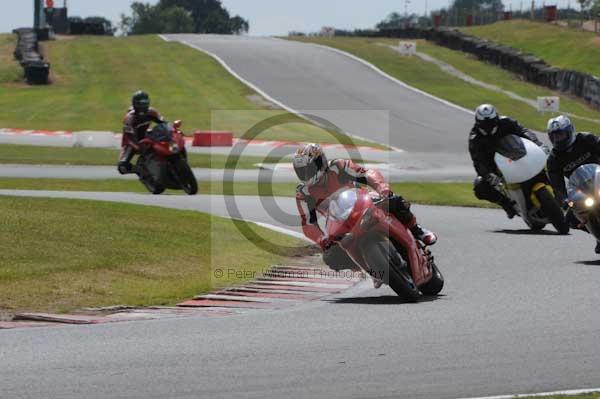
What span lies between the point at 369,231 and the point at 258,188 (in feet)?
47.9

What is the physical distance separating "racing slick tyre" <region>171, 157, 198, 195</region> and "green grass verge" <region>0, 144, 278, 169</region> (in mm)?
7969

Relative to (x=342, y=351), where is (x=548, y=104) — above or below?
above

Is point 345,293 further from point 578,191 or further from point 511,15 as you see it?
point 511,15

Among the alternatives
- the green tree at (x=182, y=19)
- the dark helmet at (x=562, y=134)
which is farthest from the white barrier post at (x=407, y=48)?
the green tree at (x=182, y=19)

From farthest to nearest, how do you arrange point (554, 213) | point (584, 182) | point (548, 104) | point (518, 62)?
point (518, 62)
point (548, 104)
point (554, 213)
point (584, 182)

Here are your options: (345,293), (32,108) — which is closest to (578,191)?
(345,293)

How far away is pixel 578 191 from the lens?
1369cm

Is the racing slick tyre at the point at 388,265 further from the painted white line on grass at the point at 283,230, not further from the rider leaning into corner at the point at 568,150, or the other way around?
the painted white line on grass at the point at 283,230

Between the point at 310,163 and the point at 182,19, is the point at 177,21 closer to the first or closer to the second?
Answer: the point at 182,19

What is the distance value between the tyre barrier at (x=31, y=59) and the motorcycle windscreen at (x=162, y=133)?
3441cm

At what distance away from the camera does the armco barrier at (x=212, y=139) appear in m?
35.8

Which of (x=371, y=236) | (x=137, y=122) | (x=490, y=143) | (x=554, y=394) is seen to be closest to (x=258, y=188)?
(x=137, y=122)

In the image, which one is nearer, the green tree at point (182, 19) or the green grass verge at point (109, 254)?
the green grass verge at point (109, 254)

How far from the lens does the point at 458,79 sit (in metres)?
57.7
